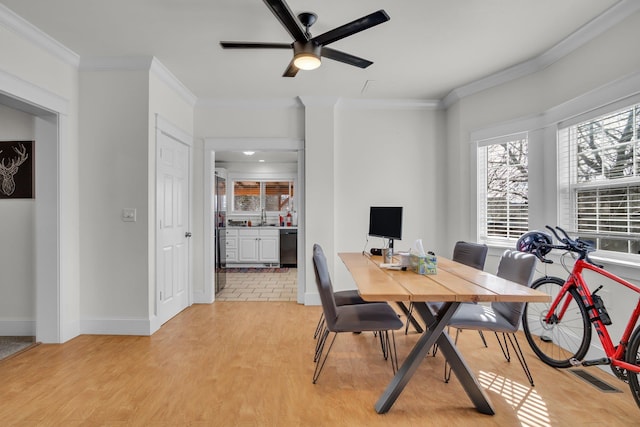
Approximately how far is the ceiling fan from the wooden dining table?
1533 millimetres

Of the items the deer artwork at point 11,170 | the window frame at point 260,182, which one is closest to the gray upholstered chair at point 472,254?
the deer artwork at point 11,170

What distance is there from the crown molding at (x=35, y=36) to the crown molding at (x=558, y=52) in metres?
3.92

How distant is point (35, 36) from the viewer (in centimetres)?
258

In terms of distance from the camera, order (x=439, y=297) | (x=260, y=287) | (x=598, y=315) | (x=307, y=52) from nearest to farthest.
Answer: (x=439, y=297) < (x=598, y=315) < (x=307, y=52) < (x=260, y=287)

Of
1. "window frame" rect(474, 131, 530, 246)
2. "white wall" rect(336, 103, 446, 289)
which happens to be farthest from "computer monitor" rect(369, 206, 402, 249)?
"window frame" rect(474, 131, 530, 246)

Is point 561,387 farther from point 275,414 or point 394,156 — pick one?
point 394,156

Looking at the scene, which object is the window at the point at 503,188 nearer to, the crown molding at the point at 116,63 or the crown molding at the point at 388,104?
the crown molding at the point at 388,104

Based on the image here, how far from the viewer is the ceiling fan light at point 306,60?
2.22 meters

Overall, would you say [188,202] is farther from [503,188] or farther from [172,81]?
[503,188]

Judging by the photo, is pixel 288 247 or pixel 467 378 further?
pixel 288 247

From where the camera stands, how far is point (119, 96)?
311 cm

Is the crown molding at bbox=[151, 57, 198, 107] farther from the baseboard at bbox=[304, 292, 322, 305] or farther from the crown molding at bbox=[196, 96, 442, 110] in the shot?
the baseboard at bbox=[304, 292, 322, 305]

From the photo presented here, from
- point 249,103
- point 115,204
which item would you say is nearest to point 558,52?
point 249,103

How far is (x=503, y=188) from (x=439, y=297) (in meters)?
2.39
